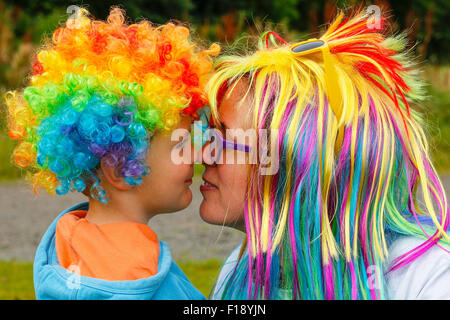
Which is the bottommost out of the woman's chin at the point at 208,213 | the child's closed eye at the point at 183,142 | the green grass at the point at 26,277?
the green grass at the point at 26,277

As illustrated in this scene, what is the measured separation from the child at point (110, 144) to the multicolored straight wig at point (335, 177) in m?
0.23

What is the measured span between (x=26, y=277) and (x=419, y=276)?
3.34m

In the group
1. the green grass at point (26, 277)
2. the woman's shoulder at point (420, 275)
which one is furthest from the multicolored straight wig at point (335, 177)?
the green grass at point (26, 277)

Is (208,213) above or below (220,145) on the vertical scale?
below

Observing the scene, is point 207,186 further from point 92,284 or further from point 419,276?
point 419,276

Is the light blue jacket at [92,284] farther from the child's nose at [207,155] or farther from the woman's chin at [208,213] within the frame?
the child's nose at [207,155]

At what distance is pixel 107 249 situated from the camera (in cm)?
207

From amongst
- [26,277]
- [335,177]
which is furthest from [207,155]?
[26,277]

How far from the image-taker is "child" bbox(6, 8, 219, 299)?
207 centimetres

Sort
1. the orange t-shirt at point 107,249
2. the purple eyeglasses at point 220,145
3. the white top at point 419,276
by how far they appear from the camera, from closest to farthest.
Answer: the white top at point 419,276 → the orange t-shirt at point 107,249 → the purple eyeglasses at point 220,145

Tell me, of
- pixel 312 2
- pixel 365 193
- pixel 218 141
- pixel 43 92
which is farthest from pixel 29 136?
pixel 312 2

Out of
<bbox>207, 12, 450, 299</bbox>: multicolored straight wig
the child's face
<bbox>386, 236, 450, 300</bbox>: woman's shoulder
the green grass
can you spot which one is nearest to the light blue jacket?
the child's face

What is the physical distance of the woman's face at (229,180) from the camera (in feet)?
7.26

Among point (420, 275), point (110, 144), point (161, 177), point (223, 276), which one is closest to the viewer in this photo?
point (420, 275)
